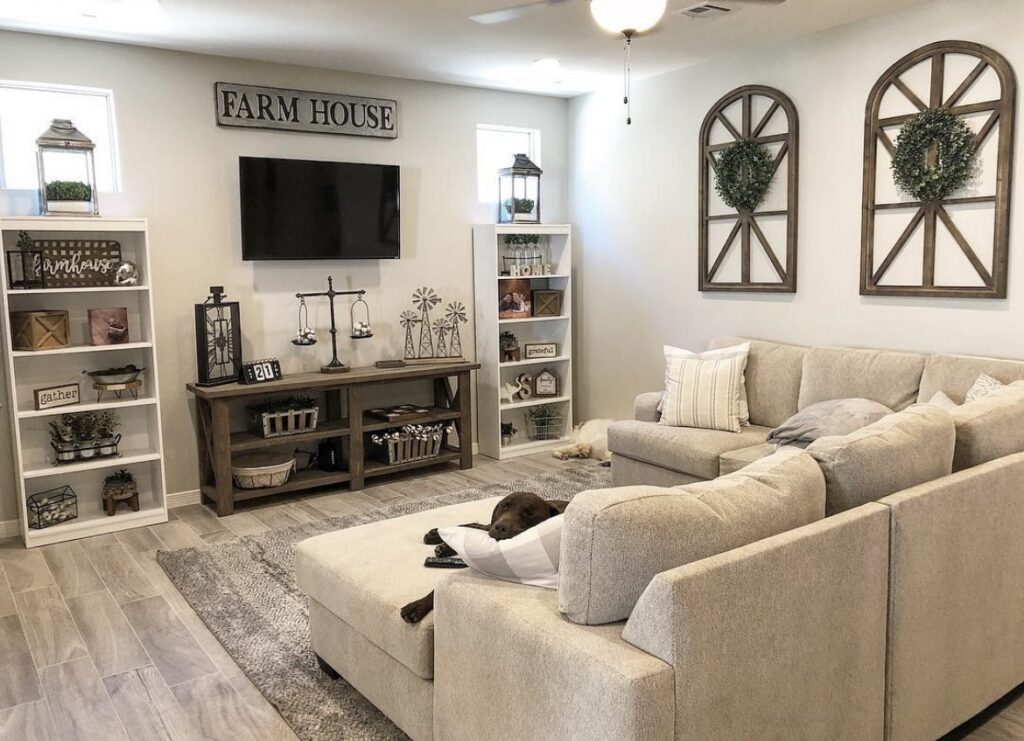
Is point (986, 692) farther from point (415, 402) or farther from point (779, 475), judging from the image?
point (415, 402)

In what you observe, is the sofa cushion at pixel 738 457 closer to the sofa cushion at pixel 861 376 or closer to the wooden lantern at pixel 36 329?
the sofa cushion at pixel 861 376

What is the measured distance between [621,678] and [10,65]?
14.2ft

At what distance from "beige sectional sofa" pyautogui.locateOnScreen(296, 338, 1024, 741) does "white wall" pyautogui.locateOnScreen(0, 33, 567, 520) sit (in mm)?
2522

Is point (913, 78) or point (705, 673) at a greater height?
point (913, 78)

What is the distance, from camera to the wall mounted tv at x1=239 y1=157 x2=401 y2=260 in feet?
16.1

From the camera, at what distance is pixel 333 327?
17.2 ft

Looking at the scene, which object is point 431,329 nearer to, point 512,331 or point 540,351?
point 512,331

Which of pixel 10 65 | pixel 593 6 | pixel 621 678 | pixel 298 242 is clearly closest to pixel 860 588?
pixel 621 678

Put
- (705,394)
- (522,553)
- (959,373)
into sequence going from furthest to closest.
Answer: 1. (705,394)
2. (959,373)
3. (522,553)

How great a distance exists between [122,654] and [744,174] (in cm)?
392

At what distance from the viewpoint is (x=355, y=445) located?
507cm

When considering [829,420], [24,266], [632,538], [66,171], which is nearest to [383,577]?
[632,538]

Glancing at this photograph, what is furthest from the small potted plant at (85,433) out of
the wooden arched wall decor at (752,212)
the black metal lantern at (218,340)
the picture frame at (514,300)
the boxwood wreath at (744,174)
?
the boxwood wreath at (744,174)

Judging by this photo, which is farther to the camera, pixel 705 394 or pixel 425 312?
pixel 425 312
